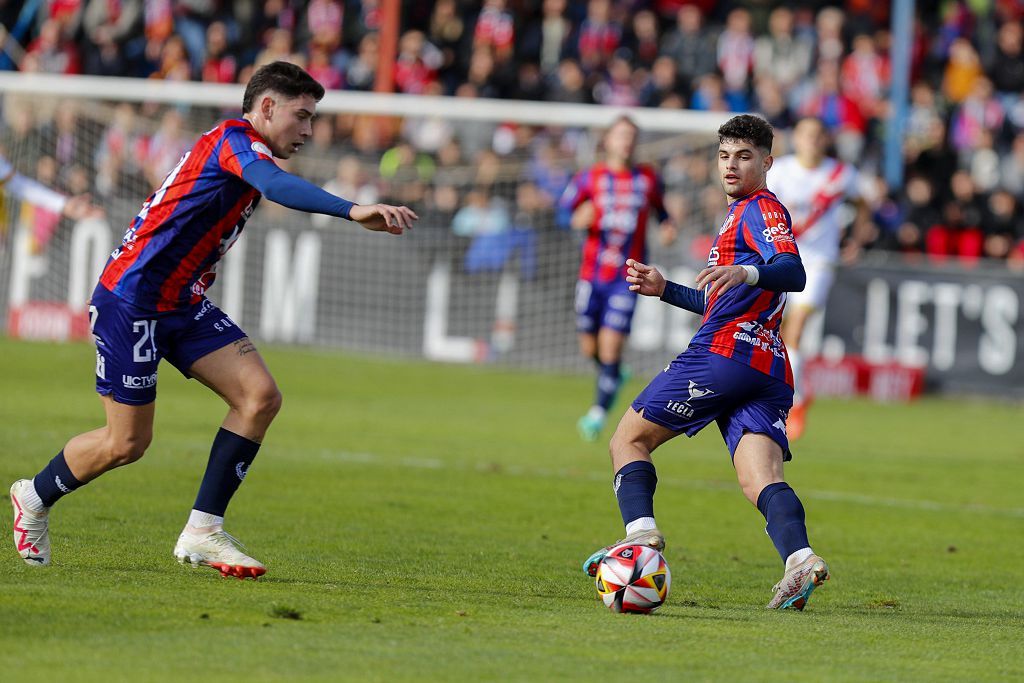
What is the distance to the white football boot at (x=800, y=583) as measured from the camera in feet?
22.1

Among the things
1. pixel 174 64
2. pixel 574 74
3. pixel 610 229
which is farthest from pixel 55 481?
pixel 174 64

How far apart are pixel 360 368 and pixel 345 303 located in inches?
66.9

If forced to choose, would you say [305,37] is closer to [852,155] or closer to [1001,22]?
[852,155]

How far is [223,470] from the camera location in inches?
295

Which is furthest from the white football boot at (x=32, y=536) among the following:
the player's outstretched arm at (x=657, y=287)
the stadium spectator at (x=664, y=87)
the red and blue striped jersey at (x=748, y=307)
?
the stadium spectator at (x=664, y=87)

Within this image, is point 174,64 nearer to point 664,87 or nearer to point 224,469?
point 664,87

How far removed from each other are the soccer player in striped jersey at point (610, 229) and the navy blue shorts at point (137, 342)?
818 centimetres

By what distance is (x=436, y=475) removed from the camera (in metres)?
11.8

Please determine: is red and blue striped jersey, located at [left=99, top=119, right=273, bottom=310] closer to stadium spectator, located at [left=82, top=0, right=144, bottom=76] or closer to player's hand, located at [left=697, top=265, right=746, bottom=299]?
player's hand, located at [left=697, top=265, right=746, bottom=299]

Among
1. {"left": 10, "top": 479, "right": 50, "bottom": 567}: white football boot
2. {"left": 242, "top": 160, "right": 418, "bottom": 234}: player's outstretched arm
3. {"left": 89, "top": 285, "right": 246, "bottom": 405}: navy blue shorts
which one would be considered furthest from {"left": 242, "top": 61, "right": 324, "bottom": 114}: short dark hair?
{"left": 10, "top": 479, "right": 50, "bottom": 567}: white football boot

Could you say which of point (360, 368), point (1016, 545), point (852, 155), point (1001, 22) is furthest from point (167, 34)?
point (1016, 545)

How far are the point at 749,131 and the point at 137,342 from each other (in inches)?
113

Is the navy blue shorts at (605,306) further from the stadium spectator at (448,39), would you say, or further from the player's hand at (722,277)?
the stadium spectator at (448,39)

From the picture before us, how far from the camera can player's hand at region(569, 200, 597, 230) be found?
50.8ft
